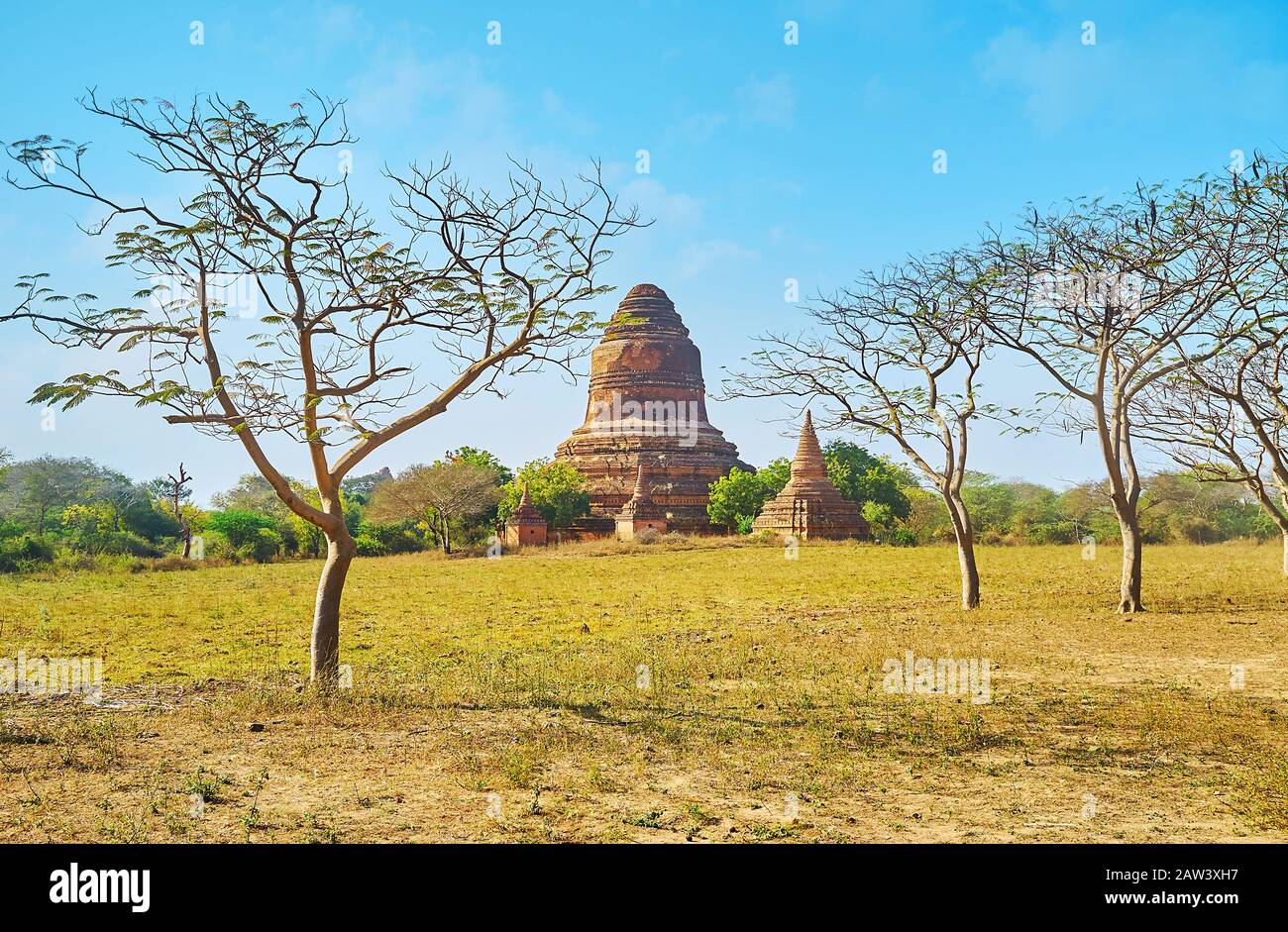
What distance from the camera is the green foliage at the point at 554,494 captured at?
4144 cm

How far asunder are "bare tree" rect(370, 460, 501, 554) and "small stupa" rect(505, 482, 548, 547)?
2.07m

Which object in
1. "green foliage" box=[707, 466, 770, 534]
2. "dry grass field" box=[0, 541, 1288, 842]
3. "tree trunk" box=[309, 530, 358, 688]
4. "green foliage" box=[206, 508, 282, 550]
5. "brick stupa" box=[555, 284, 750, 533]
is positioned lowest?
"dry grass field" box=[0, 541, 1288, 842]

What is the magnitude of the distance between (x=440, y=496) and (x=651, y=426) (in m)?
10.8

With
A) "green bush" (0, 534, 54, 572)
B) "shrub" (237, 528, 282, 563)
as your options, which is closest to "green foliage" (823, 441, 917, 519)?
"shrub" (237, 528, 282, 563)

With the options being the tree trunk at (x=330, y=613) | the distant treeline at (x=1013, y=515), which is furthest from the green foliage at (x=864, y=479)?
the tree trunk at (x=330, y=613)

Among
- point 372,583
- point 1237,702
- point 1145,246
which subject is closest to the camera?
point 1237,702

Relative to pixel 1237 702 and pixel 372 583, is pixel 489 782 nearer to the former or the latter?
pixel 1237 702

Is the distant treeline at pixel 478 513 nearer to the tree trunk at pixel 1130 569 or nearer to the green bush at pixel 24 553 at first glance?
the green bush at pixel 24 553

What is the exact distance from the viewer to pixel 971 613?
15.6m

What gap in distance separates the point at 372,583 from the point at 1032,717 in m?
19.2

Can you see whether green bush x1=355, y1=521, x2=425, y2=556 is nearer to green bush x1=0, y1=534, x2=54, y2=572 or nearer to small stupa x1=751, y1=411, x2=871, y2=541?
green bush x1=0, y1=534, x2=54, y2=572

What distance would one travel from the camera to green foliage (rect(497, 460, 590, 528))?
136 feet
